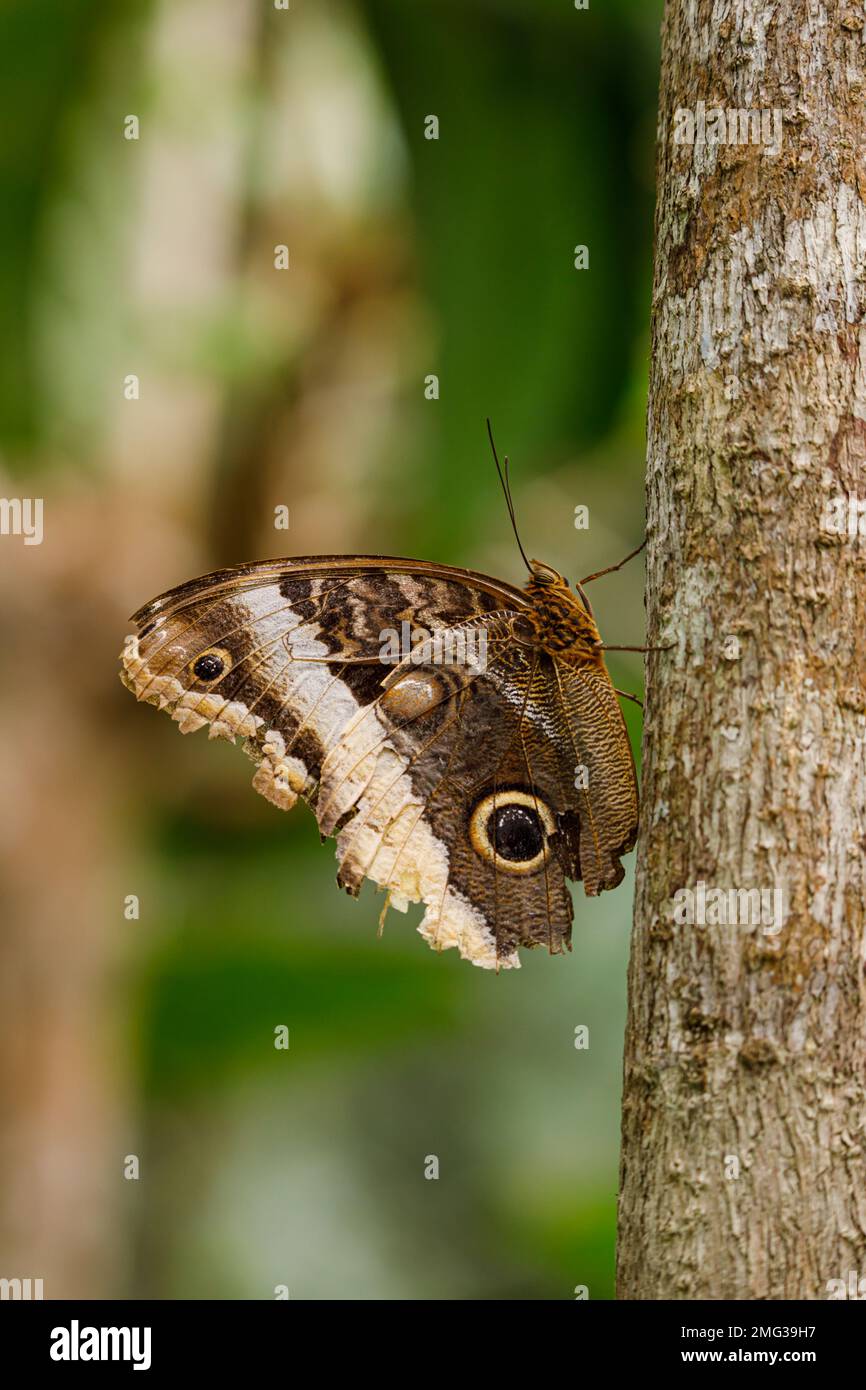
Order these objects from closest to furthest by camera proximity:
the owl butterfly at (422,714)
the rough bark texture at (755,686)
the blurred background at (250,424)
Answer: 1. the rough bark texture at (755,686)
2. the owl butterfly at (422,714)
3. the blurred background at (250,424)

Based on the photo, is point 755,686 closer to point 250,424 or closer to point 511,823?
point 511,823

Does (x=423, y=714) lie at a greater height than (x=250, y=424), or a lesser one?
lesser

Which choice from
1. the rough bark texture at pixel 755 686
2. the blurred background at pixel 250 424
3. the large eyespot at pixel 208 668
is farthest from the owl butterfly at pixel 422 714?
the blurred background at pixel 250 424

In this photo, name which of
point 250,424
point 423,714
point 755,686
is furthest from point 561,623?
point 250,424

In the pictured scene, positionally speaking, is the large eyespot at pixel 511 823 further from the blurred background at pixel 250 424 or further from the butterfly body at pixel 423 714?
the blurred background at pixel 250 424

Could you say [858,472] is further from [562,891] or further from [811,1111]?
[562,891]

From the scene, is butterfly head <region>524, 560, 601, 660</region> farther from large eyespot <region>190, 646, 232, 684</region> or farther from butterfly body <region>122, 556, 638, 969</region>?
large eyespot <region>190, 646, 232, 684</region>

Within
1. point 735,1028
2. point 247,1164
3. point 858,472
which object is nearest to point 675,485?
point 858,472
